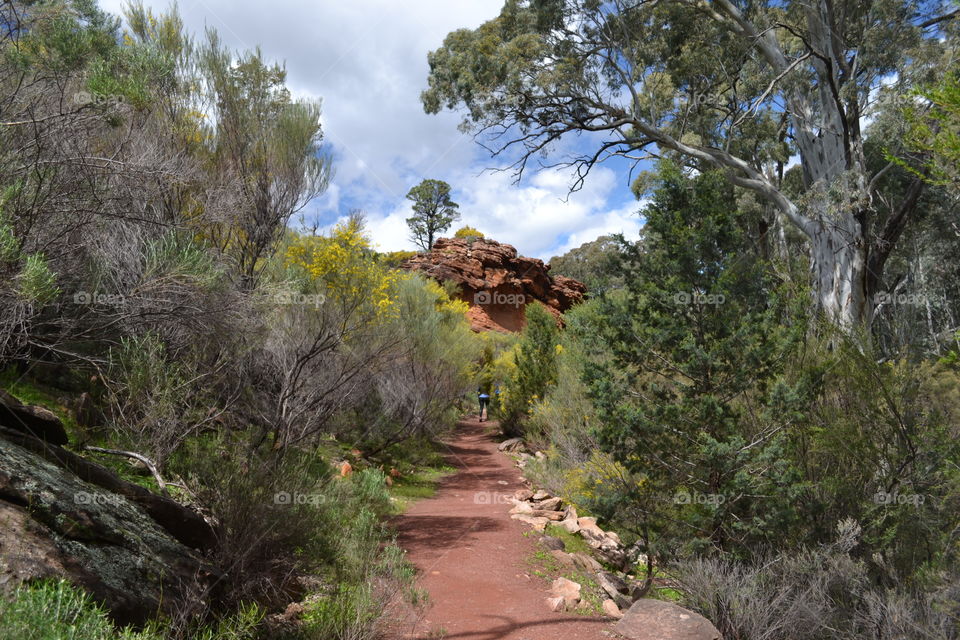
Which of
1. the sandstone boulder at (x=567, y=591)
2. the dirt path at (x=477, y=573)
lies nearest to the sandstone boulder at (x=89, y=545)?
the dirt path at (x=477, y=573)

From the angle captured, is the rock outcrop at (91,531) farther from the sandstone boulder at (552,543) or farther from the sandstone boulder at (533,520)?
the sandstone boulder at (533,520)

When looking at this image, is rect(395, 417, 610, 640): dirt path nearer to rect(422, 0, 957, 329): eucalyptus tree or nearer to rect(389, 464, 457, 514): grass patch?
rect(389, 464, 457, 514): grass patch

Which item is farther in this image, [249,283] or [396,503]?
[396,503]

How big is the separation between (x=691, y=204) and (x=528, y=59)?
6237mm

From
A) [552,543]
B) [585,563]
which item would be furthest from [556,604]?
[552,543]

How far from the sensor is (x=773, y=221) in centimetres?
1791

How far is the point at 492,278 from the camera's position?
34.2 meters

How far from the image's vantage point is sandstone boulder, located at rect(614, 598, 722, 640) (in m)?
4.26

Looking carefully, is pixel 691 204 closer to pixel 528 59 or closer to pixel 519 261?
pixel 528 59

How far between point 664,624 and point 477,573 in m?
2.39

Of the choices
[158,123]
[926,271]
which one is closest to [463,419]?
[158,123]

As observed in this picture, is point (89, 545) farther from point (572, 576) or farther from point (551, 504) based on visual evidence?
point (551, 504)

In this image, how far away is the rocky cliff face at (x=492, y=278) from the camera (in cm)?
3250

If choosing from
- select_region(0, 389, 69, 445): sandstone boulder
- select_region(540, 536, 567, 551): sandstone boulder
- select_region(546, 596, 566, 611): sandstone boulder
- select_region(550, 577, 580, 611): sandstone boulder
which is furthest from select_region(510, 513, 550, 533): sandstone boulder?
select_region(0, 389, 69, 445): sandstone boulder
